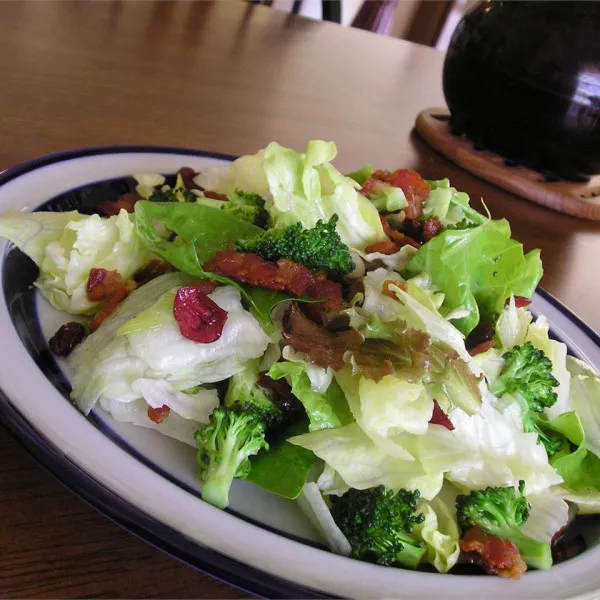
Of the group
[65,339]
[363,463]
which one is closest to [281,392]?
[363,463]

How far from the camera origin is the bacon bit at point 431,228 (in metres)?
1.22

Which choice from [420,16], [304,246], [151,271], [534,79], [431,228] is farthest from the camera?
[420,16]

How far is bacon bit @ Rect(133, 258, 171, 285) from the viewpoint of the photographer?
43.1 inches

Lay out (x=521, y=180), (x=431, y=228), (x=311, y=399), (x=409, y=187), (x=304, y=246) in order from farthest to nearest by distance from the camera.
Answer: (x=521, y=180)
(x=409, y=187)
(x=431, y=228)
(x=304, y=246)
(x=311, y=399)

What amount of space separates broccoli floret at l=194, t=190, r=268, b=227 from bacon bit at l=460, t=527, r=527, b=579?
63 centimetres

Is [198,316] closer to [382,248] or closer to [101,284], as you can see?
[101,284]

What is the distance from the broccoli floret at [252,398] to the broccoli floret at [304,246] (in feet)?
0.55

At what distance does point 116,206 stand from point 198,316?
0.44m

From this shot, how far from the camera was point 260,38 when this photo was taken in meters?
2.94

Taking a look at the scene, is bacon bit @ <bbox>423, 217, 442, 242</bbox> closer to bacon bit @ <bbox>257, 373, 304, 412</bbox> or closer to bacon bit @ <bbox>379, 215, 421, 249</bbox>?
bacon bit @ <bbox>379, 215, 421, 249</bbox>

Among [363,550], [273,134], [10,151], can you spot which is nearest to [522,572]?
[363,550]

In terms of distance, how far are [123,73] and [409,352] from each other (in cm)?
165

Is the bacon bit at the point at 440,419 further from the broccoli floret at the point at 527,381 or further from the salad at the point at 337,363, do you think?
the broccoli floret at the point at 527,381

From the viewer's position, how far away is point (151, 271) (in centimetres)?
111
